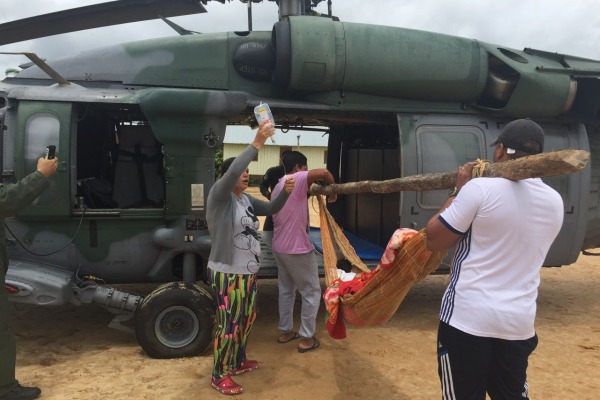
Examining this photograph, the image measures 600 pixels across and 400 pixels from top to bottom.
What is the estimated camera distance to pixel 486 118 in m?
5.83

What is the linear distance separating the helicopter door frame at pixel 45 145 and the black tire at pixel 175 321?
1.24m

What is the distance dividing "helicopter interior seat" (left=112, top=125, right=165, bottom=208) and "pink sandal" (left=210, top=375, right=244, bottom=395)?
2.61m

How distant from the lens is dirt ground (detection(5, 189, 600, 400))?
153 inches

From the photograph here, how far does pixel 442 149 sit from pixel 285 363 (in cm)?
304

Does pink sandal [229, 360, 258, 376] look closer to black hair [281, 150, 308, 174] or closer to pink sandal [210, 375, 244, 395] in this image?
pink sandal [210, 375, 244, 395]

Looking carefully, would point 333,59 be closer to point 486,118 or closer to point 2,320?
point 486,118

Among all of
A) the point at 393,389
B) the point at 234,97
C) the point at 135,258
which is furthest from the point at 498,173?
the point at 135,258

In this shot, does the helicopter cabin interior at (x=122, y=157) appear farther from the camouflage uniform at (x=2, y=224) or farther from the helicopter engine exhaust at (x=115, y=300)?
the camouflage uniform at (x=2, y=224)

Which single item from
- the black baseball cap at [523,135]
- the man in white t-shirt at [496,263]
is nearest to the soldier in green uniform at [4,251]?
the man in white t-shirt at [496,263]

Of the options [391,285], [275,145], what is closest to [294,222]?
[391,285]

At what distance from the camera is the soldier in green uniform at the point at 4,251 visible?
325 centimetres

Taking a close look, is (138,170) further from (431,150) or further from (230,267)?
(431,150)

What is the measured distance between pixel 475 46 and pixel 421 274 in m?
3.77

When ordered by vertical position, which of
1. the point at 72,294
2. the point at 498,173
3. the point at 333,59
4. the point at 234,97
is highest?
the point at 333,59
